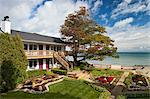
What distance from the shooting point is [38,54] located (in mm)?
33625

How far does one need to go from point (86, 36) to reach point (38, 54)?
841 cm

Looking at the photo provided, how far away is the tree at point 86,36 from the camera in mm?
38000

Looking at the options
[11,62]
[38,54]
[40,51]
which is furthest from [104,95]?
[40,51]

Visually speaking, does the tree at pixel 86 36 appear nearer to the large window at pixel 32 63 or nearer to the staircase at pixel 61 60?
the staircase at pixel 61 60

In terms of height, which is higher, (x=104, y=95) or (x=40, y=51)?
(x=40, y=51)

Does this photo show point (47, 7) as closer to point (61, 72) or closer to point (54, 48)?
point (61, 72)

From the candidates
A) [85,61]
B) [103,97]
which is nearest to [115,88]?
[103,97]

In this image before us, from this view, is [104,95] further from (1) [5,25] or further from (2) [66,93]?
(1) [5,25]

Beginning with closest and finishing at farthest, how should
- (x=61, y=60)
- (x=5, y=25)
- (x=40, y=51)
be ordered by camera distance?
1. (x=5, y=25)
2. (x=40, y=51)
3. (x=61, y=60)

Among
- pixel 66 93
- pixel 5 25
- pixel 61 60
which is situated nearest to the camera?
pixel 66 93

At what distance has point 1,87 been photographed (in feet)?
71.5

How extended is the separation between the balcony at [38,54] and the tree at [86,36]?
4.31m

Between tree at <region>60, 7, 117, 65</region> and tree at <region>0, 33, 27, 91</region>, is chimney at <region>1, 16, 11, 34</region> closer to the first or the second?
tree at <region>0, 33, 27, 91</region>

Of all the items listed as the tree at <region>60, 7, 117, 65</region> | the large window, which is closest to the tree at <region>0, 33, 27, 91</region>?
the large window
